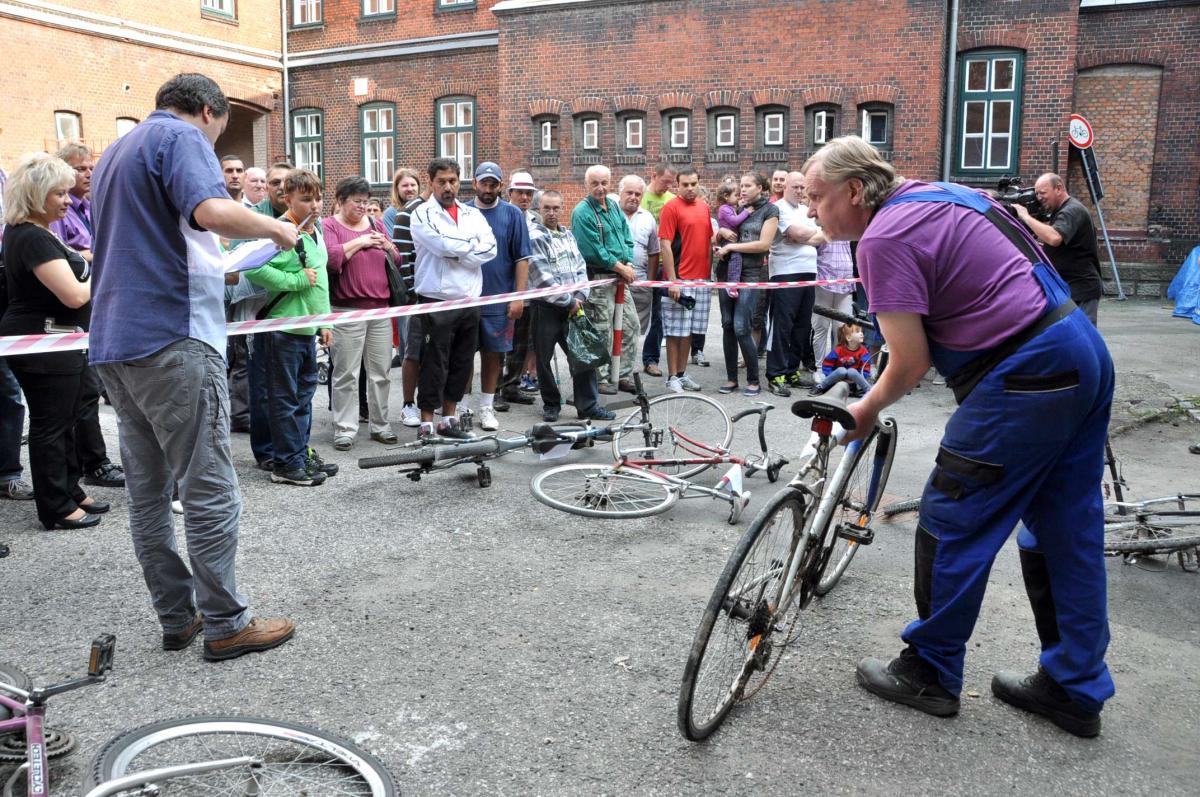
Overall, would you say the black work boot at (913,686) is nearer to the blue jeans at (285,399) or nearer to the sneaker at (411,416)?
the blue jeans at (285,399)

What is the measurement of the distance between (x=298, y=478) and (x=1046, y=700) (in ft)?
14.9

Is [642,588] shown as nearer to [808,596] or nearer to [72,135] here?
[808,596]

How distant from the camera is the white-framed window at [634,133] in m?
22.9

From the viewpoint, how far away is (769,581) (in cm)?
355

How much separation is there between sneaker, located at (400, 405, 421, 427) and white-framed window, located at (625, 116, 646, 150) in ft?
52.1

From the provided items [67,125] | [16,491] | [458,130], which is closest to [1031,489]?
[16,491]

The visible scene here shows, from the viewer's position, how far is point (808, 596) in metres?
3.90

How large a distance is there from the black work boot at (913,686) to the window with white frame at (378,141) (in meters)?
25.2

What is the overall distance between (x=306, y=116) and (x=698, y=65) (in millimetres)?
12246

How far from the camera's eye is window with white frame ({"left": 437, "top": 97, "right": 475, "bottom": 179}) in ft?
85.3

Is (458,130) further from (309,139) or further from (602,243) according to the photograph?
(602,243)

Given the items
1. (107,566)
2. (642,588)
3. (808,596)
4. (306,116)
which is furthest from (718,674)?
(306,116)

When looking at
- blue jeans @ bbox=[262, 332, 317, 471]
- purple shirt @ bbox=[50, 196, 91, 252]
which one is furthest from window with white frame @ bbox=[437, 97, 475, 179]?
blue jeans @ bbox=[262, 332, 317, 471]

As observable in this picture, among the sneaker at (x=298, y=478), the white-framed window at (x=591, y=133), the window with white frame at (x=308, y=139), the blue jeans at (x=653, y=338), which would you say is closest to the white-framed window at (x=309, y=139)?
the window with white frame at (x=308, y=139)
